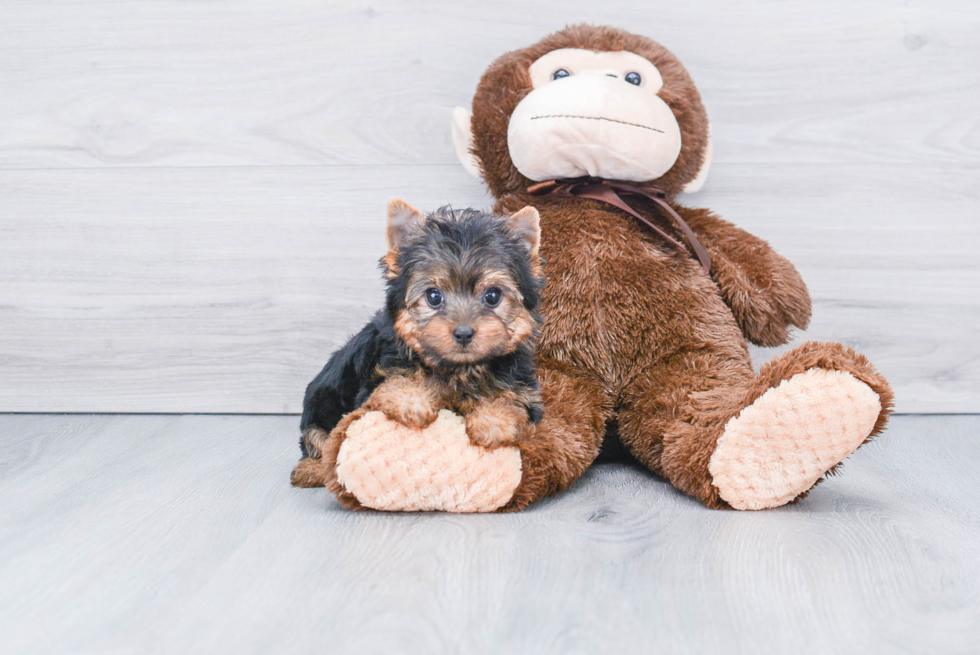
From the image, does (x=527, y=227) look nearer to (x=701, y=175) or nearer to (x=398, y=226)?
(x=398, y=226)

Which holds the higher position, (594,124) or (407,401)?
(594,124)

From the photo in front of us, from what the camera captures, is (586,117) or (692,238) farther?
(692,238)

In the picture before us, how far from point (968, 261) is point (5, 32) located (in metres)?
3.12

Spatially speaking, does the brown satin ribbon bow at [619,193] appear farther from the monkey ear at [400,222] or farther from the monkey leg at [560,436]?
the monkey ear at [400,222]

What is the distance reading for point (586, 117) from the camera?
70.4 inches

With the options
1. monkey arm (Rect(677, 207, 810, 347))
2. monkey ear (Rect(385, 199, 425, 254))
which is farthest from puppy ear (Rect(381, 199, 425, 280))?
monkey arm (Rect(677, 207, 810, 347))

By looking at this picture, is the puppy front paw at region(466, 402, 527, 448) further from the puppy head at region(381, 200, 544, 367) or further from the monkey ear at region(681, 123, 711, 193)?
the monkey ear at region(681, 123, 711, 193)

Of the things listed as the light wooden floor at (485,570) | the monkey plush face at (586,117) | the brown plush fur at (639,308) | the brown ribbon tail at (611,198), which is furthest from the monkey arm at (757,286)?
the light wooden floor at (485,570)

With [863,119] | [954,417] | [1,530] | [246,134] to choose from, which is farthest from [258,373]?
[954,417]

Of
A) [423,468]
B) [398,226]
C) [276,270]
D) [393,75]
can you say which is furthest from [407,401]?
[393,75]

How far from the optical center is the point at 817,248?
239 cm

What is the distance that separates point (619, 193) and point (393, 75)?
2.84 feet

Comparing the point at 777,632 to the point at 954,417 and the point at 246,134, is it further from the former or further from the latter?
the point at 246,134

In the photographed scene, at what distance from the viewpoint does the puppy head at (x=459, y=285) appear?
1.42 m
